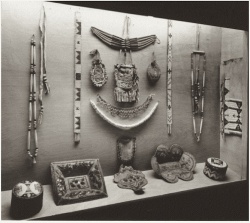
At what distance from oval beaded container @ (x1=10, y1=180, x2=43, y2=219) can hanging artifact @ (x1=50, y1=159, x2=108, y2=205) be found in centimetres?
16

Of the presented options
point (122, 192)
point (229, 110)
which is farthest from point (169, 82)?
point (122, 192)

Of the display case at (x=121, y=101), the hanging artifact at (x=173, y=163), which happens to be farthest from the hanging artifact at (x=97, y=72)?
the hanging artifact at (x=173, y=163)

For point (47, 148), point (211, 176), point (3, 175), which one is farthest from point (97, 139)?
point (211, 176)

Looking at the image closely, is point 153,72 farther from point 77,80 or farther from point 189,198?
point 189,198

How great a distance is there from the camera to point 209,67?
2.41 meters

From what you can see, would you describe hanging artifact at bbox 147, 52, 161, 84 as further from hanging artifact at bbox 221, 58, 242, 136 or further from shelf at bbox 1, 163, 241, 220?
shelf at bbox 1, 163, 241, 220

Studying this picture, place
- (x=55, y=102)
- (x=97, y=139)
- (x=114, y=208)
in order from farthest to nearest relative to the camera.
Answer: (x=97, y=139), (x=55, y=102), (x=114, y=208)

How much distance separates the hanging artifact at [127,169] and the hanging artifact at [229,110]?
1.02 metres

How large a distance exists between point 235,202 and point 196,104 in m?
0.95

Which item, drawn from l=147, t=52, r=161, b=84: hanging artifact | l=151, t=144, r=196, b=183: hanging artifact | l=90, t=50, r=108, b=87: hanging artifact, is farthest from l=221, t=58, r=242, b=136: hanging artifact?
l=90, t=50, r=108, b=87: hanging artifact

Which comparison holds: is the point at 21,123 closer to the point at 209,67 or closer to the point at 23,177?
the point at 23,177

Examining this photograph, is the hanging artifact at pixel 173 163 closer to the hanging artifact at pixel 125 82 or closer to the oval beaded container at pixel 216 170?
the oval beaded container at pixel 216 170

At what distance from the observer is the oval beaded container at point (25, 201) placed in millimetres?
1386

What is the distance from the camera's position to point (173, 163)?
6.92 feet
